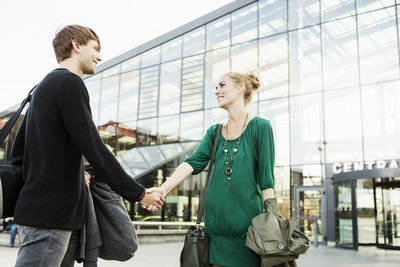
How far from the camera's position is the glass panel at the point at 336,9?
1742cm

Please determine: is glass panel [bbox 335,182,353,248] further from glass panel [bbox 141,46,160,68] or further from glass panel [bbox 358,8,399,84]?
glass panel [bbox 141,46,160,68]

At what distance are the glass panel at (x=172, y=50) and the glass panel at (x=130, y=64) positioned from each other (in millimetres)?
1761

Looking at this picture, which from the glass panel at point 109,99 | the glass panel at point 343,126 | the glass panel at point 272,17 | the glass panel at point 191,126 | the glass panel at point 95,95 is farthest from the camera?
the glass panel at point 95,95

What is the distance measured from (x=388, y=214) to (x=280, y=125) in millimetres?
5653

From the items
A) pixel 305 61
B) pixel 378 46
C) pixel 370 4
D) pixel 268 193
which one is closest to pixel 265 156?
pixel 268 193

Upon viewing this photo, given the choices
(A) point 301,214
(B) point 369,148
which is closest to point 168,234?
(A) point 301,214

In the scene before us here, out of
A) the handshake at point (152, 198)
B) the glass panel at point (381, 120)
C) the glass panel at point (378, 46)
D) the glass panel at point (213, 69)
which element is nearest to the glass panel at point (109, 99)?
the glass panel at point (213, 69)

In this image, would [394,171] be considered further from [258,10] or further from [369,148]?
[258,10]

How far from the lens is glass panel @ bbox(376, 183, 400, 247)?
13.5m

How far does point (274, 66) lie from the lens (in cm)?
1867

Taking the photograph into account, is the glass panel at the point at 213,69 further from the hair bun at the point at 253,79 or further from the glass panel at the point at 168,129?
the hair bun at the point at 253,79

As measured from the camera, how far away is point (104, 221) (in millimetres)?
2129

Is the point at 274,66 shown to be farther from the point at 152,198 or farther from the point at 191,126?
the point at 152,198

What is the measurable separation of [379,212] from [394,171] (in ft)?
6.09
